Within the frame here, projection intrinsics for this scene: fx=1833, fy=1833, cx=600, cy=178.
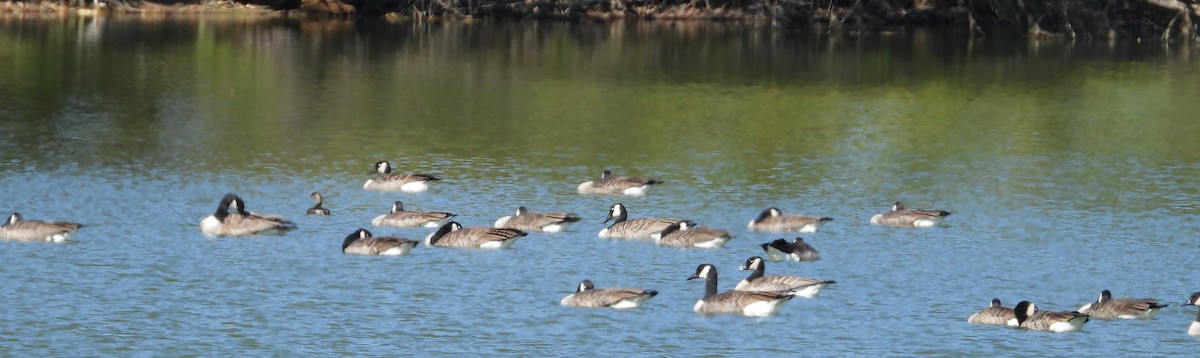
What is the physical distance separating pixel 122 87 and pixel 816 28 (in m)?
28.9

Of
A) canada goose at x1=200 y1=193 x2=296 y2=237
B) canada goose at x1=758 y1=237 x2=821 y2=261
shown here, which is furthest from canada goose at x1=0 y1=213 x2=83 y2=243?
→ canada goose at x1=758 y1=237 x2=821 y2=261

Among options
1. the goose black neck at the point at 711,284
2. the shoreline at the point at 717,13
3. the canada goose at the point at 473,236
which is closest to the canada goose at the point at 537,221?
the canada goose at the point at 473,236

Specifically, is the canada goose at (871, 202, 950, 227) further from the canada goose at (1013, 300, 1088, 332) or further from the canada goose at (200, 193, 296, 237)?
the canada goose at (200, 193, 296, 237)

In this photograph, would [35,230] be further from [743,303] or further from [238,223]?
[743,303]

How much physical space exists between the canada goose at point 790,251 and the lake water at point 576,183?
22 centimetres

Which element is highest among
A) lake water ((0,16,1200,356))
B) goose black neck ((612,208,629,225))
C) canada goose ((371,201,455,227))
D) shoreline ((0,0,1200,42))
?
shoreline ((0,0,1200,42))

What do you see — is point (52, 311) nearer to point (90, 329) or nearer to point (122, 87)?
point (90, 329)

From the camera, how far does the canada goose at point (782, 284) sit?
18.6 meters

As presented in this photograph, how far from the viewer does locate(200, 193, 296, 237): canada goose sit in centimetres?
2227

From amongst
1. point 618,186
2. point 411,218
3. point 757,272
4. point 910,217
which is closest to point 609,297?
point 757,272

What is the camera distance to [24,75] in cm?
4256

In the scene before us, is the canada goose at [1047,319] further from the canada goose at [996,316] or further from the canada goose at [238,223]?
the canada goose at [238,223]

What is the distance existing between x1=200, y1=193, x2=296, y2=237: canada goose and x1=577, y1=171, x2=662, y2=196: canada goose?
15.9ft

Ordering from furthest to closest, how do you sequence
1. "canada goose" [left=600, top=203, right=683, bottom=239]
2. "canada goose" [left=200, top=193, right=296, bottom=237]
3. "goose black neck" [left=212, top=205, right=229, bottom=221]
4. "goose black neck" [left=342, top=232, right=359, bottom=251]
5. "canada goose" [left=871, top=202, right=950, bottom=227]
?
"canada goose" [left=871, top=202, right=950, bottom=227] → "goose black neck" [left=212, top=205, right=229, bottom=221] → "canada goose" [left=200, top=193, right=296, bottom=237] → "canada goose" [left=600, top=203, right=683, bottom=239] → "goose black neck" [left=342, top=232, right=359, bottom=251]
